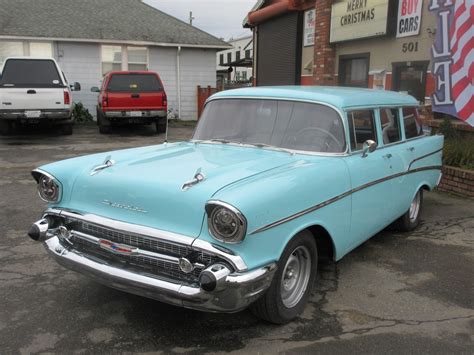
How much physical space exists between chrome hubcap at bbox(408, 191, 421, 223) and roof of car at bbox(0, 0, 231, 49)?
14.6 meters

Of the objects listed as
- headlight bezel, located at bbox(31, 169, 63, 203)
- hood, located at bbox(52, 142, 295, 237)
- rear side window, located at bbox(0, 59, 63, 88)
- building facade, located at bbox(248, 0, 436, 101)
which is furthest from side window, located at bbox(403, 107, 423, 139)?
rear side window, located at bbox(0, 59, 63, 88)

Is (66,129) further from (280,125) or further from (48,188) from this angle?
(280,125)

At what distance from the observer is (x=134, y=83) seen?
1424 cm

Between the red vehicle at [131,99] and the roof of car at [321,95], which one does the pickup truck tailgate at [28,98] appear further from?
the roof of car at [321,95]

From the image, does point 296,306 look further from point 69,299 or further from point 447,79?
point 447,79

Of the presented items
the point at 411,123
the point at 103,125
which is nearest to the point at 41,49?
the point at 103,125

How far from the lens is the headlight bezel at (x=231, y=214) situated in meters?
2.75

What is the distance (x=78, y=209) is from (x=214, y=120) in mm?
1683

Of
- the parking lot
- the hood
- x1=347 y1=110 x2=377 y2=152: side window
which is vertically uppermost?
x1=347 y1=110 x2=377 y2=152: side window

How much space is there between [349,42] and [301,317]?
9334 millimetres

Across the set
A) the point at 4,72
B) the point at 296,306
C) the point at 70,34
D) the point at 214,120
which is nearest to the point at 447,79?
the point at 214,120

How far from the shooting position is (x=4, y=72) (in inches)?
500

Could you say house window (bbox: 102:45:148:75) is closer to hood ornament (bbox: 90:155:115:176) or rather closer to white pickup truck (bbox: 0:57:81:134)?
white pickup truck (bbox: 0:57:81:134)

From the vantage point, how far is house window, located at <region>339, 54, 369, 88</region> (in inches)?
443
